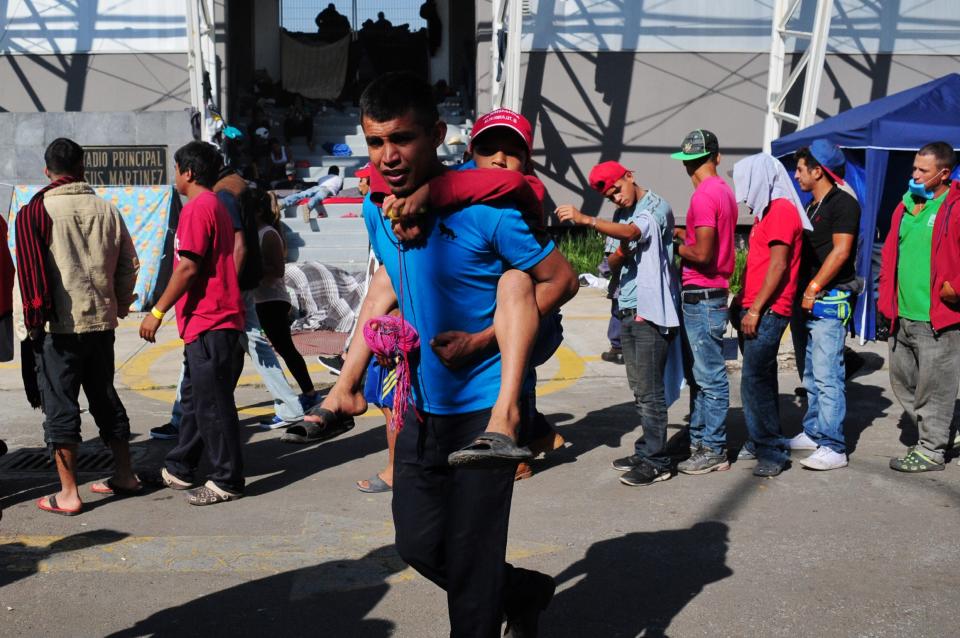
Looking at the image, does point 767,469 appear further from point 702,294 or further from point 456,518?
point 456,518

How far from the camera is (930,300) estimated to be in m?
6.18

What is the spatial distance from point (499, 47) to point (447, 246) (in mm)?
14253

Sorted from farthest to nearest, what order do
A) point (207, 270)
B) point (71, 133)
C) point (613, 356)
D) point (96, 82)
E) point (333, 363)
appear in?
point (96, 82) < point (71, 133) < point (613, 356) < point (333, 363) < point (207, 270)

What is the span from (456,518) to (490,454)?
15.5 inches

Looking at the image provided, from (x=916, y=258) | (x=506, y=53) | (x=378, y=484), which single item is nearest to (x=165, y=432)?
(x=378, y=484)

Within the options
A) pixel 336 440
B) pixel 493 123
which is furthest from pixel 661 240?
pixel 336 440

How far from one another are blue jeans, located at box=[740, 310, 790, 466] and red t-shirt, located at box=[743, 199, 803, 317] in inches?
4.2

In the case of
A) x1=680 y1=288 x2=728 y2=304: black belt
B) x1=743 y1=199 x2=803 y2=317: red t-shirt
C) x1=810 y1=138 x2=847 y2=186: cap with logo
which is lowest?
x1=680 y1=288 x2=728 y2=304: black belt

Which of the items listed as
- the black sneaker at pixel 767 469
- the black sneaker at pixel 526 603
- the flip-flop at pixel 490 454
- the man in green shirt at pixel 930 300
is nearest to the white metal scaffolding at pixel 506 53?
the man in green shirt at pixel 930 300

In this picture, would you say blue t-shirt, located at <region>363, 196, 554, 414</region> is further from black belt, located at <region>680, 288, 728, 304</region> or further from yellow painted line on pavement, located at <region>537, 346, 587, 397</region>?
yellow painted line on pavement, located at <region>537, 346, 587, 397</region>

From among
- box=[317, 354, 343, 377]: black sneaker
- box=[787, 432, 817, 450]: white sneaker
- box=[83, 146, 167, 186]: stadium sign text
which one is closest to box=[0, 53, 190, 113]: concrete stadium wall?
box=[83, 146, 167, 186]: stadium sign text

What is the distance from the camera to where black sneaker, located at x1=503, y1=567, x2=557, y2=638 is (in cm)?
341

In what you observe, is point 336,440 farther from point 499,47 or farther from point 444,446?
point 499,47

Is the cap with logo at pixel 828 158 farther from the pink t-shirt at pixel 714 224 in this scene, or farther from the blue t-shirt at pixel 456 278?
the blue t-shirt at pixel 456 278
